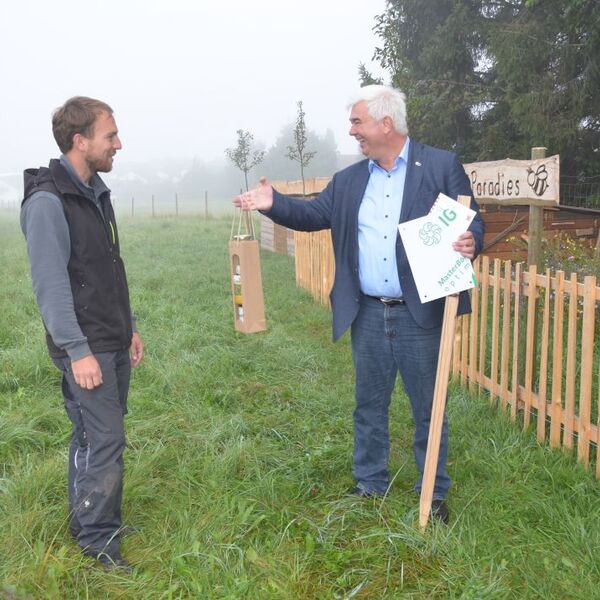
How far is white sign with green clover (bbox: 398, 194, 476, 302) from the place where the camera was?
2846mm

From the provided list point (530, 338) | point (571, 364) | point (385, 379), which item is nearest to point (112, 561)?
point (385, 379)

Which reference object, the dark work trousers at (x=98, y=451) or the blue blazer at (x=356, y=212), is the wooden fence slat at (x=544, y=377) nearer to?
the blue blazer at (x=356, y=212)

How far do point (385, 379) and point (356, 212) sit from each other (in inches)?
33.9

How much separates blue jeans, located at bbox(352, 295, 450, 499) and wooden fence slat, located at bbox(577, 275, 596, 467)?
3.09ft

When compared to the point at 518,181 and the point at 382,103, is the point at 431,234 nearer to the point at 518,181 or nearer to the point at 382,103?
the point at 382,103

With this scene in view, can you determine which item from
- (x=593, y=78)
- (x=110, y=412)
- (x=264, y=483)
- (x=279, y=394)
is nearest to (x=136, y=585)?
(x=110, y=412)

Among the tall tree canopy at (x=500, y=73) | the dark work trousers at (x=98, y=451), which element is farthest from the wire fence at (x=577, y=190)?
the dark work trousers at (x=98, y=451)

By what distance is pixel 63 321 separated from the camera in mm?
2523

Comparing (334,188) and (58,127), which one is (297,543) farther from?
(58,127)

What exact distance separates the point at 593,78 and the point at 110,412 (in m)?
11.6

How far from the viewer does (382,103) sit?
2.88m

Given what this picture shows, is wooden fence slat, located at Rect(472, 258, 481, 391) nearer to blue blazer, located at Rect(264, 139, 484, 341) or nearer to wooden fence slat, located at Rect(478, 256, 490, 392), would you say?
wooden fence slat, located at Rect(478, 256, 490, 392)

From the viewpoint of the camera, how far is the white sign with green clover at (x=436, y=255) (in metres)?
2.85

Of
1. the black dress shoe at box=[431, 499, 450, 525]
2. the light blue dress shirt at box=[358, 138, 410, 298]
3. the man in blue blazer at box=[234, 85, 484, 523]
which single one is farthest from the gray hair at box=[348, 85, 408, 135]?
the black dress shoe at box=[431, 499, 450, 525]
